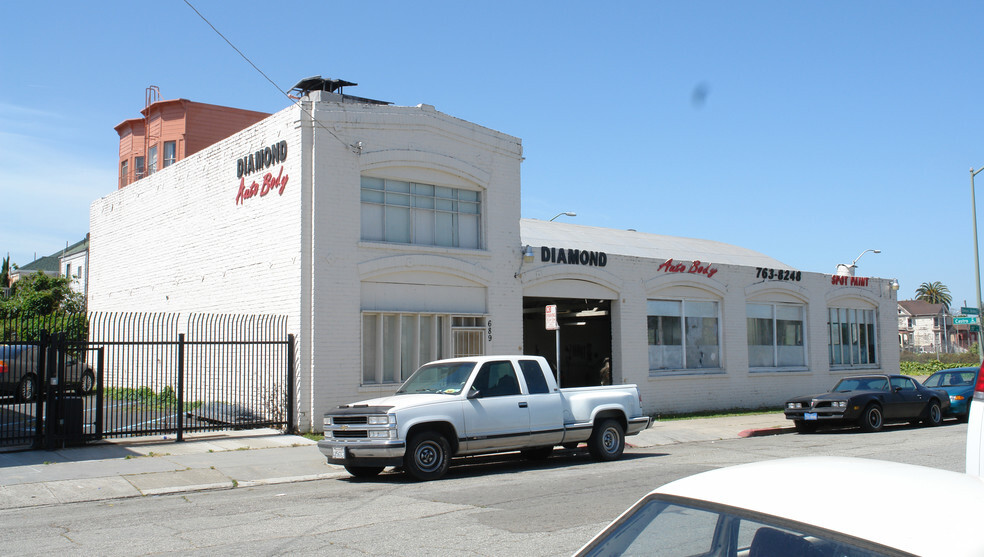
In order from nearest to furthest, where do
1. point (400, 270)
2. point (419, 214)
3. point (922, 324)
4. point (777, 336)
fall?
1. point (400, 270)
2. point (419, 214)
3. point (777, 336)
4. point (922, 324)

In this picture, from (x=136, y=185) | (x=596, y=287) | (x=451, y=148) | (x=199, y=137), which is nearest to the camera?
(x=451, y=148)

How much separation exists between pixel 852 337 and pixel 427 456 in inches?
927

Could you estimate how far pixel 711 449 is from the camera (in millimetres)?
16406

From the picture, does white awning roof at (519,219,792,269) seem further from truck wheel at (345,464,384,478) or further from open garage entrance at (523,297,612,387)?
truck wheel at (345,464,384,478)

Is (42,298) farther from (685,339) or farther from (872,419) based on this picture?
(872,419)

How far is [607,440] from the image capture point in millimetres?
14281

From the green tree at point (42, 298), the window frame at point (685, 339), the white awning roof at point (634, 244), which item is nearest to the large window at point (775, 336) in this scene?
the window frame at point (685, 339)

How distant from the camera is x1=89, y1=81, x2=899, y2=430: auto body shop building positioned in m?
18.0

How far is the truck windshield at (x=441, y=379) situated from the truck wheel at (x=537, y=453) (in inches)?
95.0

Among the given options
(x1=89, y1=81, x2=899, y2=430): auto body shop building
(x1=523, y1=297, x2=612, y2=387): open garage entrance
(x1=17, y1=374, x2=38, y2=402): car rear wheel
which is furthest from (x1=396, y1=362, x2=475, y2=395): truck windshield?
(x1=523, y1=297, x2=612, y2=387): open garage entrance

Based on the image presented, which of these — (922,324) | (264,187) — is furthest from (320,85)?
(922,324)

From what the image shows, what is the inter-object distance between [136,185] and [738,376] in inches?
796

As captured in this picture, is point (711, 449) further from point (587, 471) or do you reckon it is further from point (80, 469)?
point (80, 469)

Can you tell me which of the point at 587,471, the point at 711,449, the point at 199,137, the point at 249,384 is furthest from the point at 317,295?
the point at 199,137
